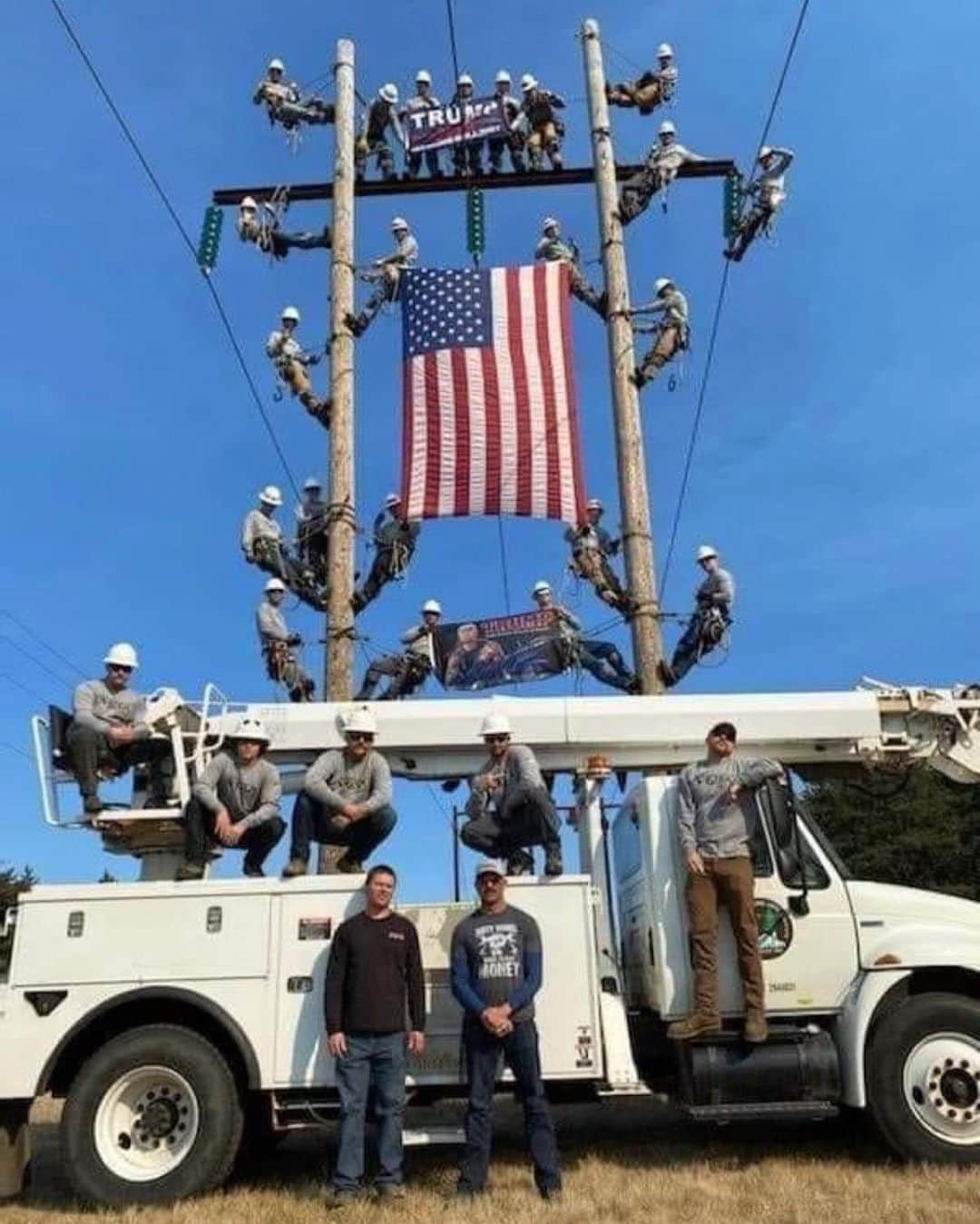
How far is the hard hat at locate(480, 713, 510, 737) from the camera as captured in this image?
319 inches

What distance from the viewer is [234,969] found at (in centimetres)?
738

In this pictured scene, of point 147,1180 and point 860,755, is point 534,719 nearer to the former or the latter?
point 860,755

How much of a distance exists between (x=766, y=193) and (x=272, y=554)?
298 inches

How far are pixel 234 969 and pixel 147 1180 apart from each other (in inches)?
54.1

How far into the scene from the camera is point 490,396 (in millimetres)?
12102

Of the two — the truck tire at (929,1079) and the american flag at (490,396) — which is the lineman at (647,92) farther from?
the truck tire at (929,1079)

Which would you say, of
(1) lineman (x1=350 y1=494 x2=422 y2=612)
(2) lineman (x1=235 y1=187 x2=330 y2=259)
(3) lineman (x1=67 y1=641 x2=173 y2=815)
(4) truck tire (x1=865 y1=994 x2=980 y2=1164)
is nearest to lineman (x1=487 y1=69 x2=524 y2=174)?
(2) lineman (x1=235 y1=187 x2=330 y2=259)

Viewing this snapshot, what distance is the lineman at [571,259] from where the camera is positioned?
1352 cm

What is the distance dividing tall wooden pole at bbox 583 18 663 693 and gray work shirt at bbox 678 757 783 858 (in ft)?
12.7

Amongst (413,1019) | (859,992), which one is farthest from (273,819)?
(859,992)

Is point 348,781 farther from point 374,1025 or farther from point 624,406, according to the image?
point 624,406

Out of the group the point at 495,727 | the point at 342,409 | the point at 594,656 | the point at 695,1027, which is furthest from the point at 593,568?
the point at 695,1027

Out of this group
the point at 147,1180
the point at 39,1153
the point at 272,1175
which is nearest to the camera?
the point at 147,1180

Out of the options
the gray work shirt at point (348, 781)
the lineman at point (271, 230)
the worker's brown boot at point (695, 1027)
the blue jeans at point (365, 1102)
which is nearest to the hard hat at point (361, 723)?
the gray work shirt at point (348, 781)
